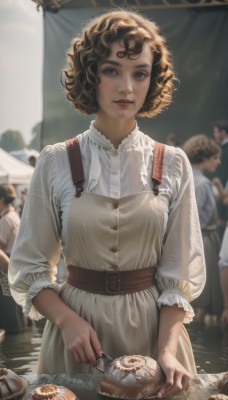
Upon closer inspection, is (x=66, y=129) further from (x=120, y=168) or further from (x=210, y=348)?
(x=120, y=168)

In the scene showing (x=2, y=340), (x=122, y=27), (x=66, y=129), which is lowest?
(x=2, y=340)

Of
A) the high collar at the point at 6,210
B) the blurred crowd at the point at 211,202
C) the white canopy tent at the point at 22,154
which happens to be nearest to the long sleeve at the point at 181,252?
the blurred crowd at the point at 211,202

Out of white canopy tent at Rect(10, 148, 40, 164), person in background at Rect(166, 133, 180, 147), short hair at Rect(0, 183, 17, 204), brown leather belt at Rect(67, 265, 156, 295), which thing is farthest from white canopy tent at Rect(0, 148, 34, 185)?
brown leather belt at Rect(67, 265, 156, 295)

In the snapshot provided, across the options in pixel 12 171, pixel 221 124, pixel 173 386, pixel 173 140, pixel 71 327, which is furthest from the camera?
pixel 12 171

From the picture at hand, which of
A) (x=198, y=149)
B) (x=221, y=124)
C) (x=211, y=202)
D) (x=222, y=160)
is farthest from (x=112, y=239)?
(x=221, y=124)

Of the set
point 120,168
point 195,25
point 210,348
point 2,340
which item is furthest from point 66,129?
point 120,168

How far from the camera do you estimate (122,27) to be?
5.90ft

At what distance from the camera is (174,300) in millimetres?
1841

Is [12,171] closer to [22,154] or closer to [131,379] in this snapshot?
[22,154]

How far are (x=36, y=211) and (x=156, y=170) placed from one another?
34 centimetres

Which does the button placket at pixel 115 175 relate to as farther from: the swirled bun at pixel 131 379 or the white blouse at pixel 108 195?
the swirled bun at pixel 131 379

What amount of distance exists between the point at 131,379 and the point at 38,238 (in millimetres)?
473

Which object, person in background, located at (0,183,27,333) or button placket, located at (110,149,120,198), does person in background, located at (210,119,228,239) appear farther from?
button placket, located at (110,149,120,198)

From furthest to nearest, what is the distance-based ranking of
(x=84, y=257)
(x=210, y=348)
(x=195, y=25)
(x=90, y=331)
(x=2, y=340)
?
(x=195, y=25) < (x=2, y=340) < (x=210, y=348) < (x=84, y=257) < (x=90, y=331)
